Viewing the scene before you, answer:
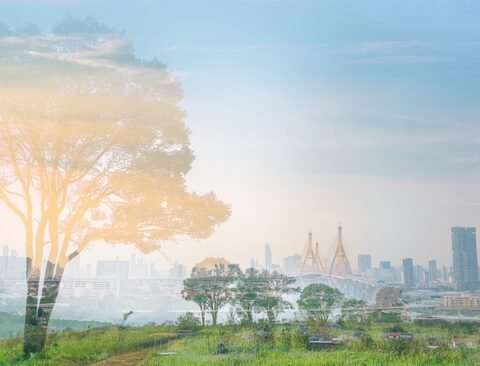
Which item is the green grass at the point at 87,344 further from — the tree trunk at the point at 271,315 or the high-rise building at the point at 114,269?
the tree trunk at the point at 271,315

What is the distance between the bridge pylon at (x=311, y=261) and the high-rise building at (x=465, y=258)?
1.12 m

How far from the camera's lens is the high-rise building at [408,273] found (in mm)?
3789

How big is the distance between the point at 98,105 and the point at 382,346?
2.99 metres

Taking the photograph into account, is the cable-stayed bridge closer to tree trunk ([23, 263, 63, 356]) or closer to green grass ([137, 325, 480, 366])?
green grass ([137, 325, 480, 366])

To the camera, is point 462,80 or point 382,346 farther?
point 462,80

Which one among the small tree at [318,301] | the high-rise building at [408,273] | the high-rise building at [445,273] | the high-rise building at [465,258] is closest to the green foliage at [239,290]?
the small tree at [318,301]

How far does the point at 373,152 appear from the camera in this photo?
4047 mm

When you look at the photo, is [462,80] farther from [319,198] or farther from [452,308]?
[452,308]

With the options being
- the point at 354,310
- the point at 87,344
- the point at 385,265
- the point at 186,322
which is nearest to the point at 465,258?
the point at 385,265

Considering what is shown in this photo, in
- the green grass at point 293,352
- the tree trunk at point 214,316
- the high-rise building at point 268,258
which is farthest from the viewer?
the high-rise building at point 268,258

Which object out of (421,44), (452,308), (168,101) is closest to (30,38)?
(168,101)

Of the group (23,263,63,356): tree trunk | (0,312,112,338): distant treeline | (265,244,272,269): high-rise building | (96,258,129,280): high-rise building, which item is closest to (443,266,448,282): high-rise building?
(265,244,272,269): high-rise building

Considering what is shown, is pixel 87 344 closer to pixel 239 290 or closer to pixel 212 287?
pixel 212 287

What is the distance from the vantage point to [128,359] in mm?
3643
